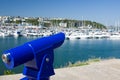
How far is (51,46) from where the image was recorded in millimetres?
3281

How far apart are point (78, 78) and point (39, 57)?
12.1 ft

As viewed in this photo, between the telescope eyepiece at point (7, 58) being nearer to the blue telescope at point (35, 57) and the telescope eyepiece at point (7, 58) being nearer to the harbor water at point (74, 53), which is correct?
the blue telescope at point (35, 57)

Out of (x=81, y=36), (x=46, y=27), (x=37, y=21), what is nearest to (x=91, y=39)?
(x=81, y=36)

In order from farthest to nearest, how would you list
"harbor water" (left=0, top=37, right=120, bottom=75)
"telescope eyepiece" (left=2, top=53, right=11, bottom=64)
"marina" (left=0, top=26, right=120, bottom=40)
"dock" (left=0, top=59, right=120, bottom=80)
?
"marina" (left=0, top=26, right=120, bottom=40) < "harbor water" (left=0, top=37, right=120, bottom=75) < "dock" (left=0, top=59, right=120, bottom=80) < "telescope eyepiece" (left=2, top=53, right=11, bottom=64)

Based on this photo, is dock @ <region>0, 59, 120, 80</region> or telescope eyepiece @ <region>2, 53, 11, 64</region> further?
dock @ <region>0, 59, 120, 80</region>

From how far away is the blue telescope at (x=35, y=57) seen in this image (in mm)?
2850

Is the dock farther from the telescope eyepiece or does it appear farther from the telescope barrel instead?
the telescope eyepiece

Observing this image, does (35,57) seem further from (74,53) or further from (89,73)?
(74,53)

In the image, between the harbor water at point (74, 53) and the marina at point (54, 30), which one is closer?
the harbor water at point (74, 53)

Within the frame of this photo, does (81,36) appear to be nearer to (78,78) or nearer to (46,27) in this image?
(46,27)

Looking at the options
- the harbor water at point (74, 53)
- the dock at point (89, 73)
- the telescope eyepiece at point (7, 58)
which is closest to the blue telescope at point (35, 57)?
the telescope eyepiece at point (7, 58)

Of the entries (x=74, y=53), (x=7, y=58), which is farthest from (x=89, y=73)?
(x=74, y=53)

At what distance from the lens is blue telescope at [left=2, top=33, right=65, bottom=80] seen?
285cm

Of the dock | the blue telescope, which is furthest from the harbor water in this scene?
the blue telescope
